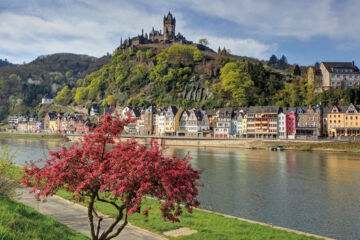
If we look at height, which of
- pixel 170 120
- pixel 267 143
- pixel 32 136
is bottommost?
pixel 267 143

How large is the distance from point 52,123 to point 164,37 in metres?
82.0

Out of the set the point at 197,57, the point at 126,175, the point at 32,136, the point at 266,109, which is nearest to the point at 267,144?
the point at 266,109

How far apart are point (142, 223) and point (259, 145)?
66.8 m

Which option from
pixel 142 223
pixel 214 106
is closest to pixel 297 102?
pixel 214 106

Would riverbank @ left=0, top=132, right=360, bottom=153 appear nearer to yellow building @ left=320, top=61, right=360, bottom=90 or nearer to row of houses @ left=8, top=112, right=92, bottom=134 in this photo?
yellow building @ left=320, top=61, right=360, bottom=90

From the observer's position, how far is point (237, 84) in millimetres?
108000

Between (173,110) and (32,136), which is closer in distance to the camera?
(173,110)

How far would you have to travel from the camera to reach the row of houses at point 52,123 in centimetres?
12666

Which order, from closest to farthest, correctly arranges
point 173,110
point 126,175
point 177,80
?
point 126,175 → point 173,110 → point 177,80

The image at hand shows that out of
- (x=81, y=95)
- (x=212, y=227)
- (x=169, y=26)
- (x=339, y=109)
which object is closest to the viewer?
(x=212, y=227)

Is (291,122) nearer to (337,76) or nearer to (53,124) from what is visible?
(337,76)

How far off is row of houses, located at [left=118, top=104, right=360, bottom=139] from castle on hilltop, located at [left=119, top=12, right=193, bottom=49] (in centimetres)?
8257

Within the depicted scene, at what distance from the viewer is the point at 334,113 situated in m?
80.2

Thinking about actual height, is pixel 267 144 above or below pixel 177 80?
below
